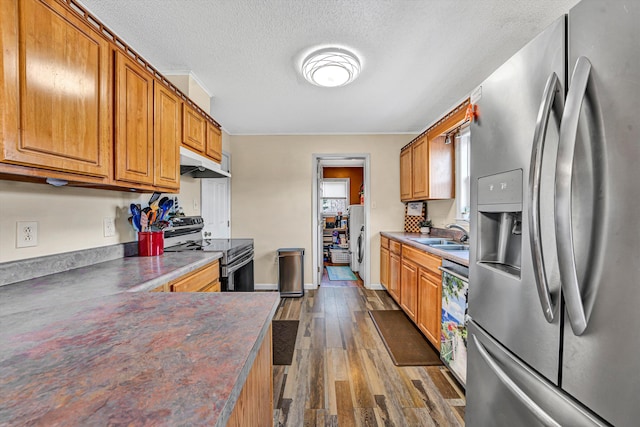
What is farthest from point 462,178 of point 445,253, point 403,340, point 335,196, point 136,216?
point 335,196

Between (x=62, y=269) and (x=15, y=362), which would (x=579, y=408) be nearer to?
(x=15, y=362)

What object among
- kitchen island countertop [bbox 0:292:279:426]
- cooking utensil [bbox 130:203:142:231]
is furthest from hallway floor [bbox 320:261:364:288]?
kitchen island countertop [bbox 0:292:279:426]

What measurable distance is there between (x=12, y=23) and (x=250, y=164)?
3185mm

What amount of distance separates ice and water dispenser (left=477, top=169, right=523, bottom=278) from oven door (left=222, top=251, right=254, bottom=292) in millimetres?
1865

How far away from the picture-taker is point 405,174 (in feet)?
12.6

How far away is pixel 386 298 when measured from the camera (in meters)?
3.67

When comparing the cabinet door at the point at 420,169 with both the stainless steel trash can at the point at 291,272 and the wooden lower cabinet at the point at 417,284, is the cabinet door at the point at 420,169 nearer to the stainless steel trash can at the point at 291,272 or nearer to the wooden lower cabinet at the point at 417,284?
the wooden lower cabinet at the point at 417,284

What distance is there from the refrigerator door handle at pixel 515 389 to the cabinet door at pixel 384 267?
8.50 ft

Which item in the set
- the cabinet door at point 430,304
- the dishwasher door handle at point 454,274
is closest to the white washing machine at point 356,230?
the cabinet door at point 430,304

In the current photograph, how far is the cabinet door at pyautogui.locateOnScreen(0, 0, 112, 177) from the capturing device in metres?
0.95

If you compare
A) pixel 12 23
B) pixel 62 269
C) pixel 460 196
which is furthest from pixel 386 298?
pixel 12 23

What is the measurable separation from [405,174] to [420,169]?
1.75 ft

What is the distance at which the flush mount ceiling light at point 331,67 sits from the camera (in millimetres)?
2010

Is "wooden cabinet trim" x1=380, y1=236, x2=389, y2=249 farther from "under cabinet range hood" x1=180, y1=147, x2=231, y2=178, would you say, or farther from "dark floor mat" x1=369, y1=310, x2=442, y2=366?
"under cabinet range hood" x1=180, y1=147, x2=231, y2=178
